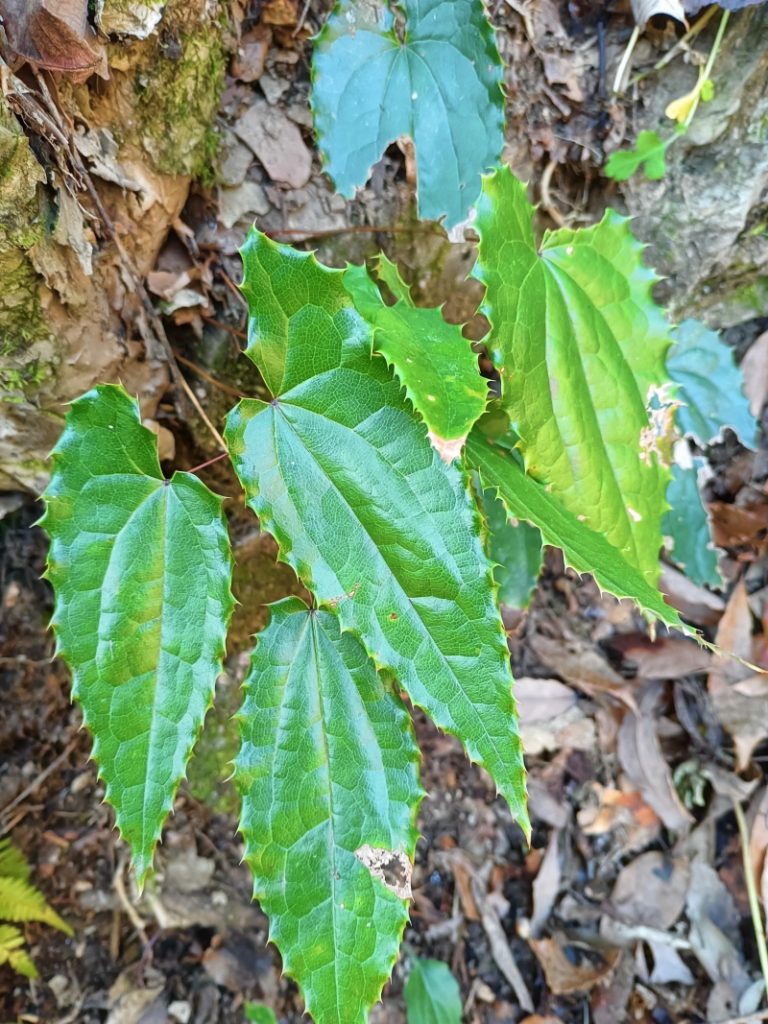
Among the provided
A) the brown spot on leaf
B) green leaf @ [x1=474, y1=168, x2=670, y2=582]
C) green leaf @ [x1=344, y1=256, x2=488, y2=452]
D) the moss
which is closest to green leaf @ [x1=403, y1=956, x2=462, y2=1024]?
the brown spot on leaf

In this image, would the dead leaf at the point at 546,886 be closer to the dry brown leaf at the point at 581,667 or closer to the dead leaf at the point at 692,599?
the dry brown leaf at the point at 581,667

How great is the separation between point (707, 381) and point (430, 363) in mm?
973

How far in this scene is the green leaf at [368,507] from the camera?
0.83 m

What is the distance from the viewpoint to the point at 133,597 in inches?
34.7

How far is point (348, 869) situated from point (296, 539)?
0.45 m

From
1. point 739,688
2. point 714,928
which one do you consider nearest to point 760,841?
point 714,928


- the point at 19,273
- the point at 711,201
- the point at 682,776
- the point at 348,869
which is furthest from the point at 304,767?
the point at 711,201

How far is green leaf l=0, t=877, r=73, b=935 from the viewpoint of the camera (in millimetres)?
1287

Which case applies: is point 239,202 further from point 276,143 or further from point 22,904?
point 22,904

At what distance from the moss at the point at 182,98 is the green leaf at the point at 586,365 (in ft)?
1.69

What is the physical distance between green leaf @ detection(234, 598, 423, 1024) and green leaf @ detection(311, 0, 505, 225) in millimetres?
728

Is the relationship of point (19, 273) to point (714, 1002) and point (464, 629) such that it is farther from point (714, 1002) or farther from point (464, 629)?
point (714, 1002)

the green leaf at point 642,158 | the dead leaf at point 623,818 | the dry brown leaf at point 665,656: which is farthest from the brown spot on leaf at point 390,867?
the green leaf at point 642,158

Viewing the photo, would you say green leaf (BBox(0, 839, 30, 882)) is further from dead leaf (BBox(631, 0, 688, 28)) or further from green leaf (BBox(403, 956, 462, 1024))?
dead leaf (BBox(631, 0, 688, 28))
